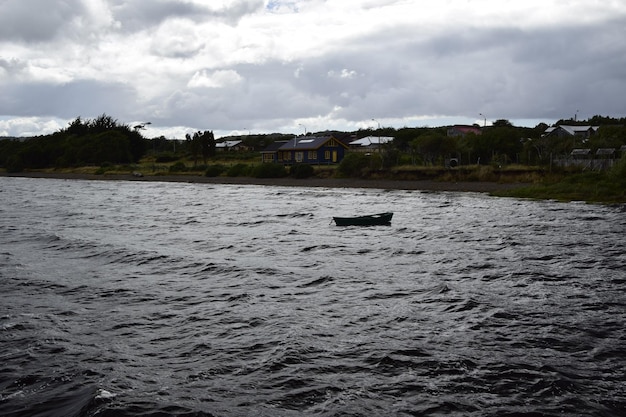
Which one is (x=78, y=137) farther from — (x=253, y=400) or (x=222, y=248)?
(x=253, y=400)

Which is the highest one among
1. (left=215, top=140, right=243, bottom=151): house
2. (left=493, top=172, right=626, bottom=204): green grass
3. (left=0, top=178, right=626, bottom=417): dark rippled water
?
(left=215, top=140, right=243, bottom=151): house

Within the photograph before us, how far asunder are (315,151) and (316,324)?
305 ft

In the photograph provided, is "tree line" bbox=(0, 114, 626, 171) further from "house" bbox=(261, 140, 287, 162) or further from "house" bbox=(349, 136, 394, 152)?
"house" bbox=(261, 140, 287, 162)

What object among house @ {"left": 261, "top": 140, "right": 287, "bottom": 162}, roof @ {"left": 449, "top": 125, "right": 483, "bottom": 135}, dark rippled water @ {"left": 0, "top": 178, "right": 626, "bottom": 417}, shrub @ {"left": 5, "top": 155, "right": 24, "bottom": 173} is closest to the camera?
dark rippled water @ {"left": 0, "top": 178, "right": 626, "bottom": 417}

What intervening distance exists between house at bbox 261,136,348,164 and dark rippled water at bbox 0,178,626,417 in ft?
247

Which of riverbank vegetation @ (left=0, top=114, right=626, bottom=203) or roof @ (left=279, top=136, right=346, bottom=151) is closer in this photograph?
riverbank vegetation @ (left=0, top=114, right=626, bottom=203)

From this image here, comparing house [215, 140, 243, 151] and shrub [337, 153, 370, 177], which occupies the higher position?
house [215, 140, 243, 151]

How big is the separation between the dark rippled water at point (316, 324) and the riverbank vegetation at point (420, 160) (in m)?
24.1

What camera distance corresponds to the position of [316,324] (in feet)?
49.2

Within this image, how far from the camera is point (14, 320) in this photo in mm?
15289

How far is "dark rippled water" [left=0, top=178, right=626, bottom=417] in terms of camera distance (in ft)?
34.2

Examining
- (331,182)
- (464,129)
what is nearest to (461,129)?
(464,129)

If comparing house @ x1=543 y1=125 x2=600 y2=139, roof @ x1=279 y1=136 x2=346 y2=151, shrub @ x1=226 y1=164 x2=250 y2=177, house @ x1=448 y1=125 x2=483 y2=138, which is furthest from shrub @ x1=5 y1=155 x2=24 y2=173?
house @ x1=543 y1=125 x2=600 y2=139

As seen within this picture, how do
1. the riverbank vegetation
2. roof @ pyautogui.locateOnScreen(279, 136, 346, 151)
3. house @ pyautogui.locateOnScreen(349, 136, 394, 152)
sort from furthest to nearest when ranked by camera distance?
1. house @ pyautogui.locateOnScreen(349, 136, 394, 152)
2. roof @ pyautogui.locateOnScreen(279, 136, 346, 151)
3. the riverbank vegetation
